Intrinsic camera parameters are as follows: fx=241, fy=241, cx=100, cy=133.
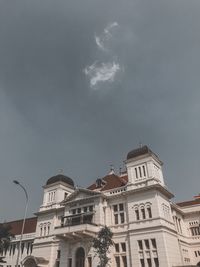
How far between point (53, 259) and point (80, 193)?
1163cm

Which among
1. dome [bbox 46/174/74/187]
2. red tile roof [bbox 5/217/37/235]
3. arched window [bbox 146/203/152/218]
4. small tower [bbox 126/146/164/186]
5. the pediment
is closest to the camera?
arched window [bbox 146/203/152/218]

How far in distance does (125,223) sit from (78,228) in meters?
7.00

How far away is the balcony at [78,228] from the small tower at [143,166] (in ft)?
29.3

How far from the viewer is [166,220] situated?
3447cm

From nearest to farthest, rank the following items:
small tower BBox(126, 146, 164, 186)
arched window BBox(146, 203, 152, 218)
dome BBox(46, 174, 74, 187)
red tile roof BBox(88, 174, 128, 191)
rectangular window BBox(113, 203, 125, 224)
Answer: arched window BBox(146, 203, 152, 218) < small tower BBox(126, 146, 164, 186) < rectangular window BBox(113, 203, 125, 224) < red tile roof BBox(88, 174, 128, 191) < dome BBox(46, 174, 74, 187)

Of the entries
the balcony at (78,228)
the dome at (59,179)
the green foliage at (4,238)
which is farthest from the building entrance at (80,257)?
the dome at (59,179)

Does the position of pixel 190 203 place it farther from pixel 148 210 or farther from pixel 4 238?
pixel 4 238

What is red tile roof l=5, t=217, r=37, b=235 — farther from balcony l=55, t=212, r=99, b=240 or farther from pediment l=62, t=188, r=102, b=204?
balcony l=55, t=212, r=99, b=240

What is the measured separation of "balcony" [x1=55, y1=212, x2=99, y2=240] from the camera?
35.0 meters

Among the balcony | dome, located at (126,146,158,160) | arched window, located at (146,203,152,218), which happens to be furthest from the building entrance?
dome, located at (126,146,158,160)

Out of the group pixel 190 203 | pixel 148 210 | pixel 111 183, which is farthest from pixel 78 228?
pixel 190 203

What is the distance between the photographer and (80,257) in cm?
3653

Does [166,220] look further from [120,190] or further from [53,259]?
[53,259]

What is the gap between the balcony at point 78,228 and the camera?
115ft
